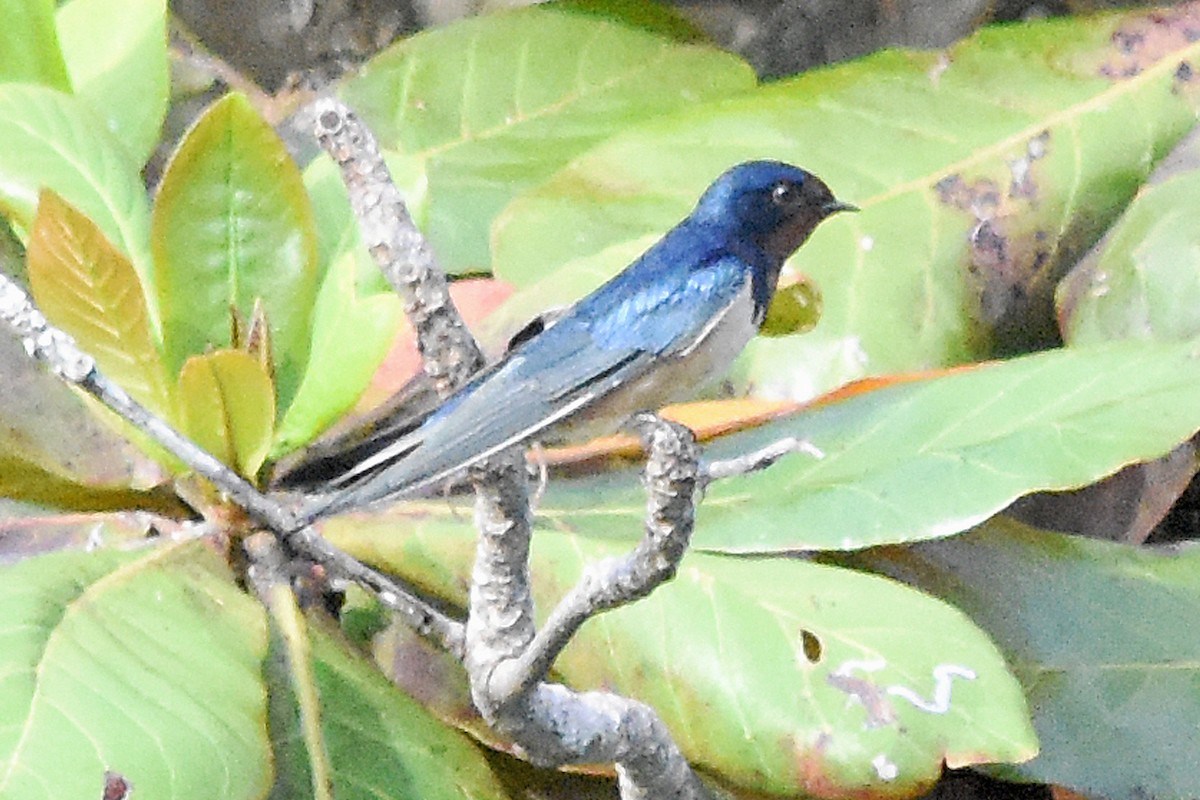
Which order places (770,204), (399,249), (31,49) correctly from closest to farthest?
(399,249) < (770,204) < (31,49)

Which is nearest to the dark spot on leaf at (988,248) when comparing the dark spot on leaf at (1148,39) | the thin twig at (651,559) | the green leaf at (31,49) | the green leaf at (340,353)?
the dark spot on leaf at (1148,39)

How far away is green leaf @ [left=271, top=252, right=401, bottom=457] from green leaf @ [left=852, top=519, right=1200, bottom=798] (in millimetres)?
354

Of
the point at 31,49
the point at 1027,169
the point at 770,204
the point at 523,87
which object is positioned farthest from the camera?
the point at 523,87

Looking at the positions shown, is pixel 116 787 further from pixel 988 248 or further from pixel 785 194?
pixel 988 248

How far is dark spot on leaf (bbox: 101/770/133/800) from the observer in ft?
1.87

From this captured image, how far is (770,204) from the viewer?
2.74 ft

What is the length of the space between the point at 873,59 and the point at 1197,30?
264mm

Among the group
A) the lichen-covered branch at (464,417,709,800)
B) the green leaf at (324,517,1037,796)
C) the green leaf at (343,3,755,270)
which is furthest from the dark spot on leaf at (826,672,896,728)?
the green leaf at (343,3,755,270)

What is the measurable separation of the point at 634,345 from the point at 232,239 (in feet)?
0.99

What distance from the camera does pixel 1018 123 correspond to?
1071mm

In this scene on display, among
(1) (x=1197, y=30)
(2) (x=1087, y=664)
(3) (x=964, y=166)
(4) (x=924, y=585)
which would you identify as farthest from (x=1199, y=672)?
(1) (x=1197, y=30)

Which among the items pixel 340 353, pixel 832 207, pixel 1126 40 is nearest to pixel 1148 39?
pixel 1126 40

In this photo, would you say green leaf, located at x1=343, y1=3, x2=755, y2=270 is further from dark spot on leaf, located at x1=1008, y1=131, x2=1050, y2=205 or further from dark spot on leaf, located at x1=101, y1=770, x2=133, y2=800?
dark spot on leaf, located at x1=101, y1=770, x2=133, y2=800

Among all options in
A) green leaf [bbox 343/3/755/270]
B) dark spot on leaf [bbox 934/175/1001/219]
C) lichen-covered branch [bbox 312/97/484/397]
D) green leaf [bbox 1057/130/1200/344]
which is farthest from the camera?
green leaf [bbox 343/3/755/270]
